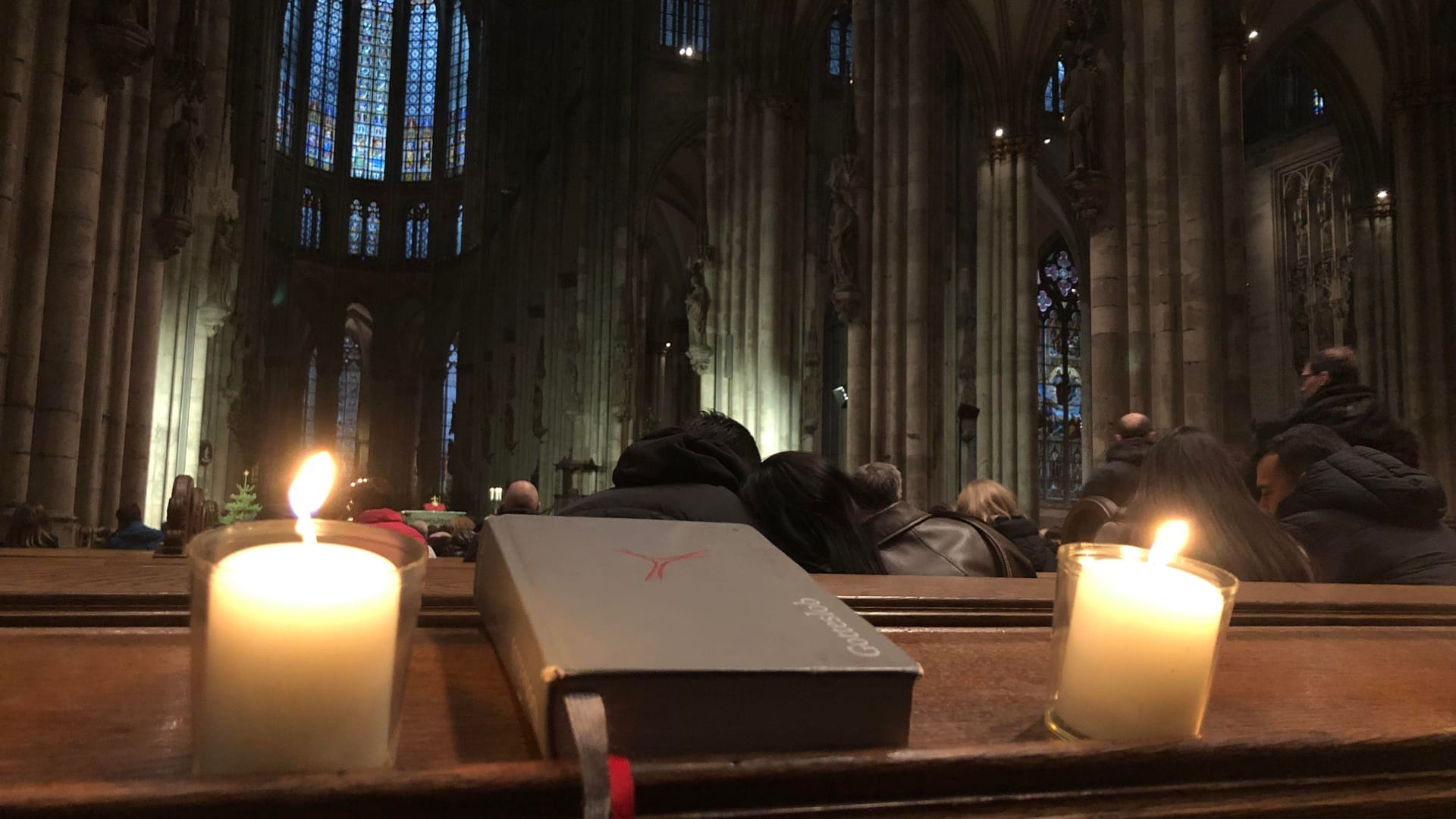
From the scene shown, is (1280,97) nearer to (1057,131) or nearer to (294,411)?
(1057,131)

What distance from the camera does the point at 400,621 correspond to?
2.24ft

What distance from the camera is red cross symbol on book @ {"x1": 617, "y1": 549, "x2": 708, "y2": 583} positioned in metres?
0.93

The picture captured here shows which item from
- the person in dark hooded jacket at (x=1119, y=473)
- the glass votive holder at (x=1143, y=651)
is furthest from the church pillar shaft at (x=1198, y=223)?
the glass votive holder at (x=1143, y=651)

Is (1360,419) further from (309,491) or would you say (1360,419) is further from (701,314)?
(701,314)

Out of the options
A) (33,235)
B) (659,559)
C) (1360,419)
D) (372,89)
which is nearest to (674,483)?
(659,559)

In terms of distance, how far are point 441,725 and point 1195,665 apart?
1.99ft

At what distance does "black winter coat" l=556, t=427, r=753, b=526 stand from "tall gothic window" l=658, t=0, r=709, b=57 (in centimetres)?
2399

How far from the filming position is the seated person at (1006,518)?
4.09 m

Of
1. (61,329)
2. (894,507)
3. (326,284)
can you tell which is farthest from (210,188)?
(326,284)

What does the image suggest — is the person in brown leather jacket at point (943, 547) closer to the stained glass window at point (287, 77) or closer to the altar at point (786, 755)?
the altar at point (786, 755)

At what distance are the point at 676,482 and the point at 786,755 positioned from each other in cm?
161

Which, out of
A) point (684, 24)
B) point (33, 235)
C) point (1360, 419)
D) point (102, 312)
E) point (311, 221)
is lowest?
point (1360, 419)

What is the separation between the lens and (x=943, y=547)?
2.77 m

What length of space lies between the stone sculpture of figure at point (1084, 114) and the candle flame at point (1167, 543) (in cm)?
933
